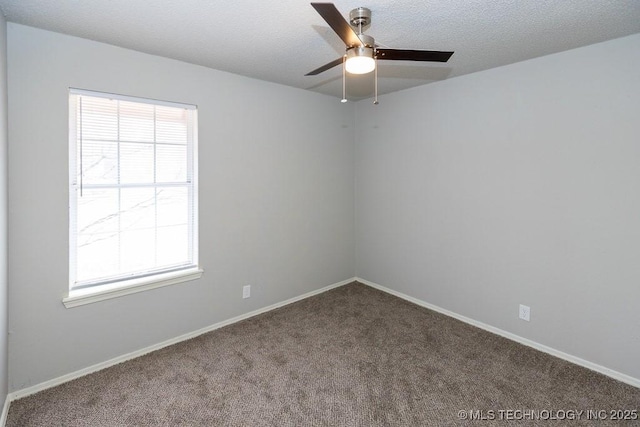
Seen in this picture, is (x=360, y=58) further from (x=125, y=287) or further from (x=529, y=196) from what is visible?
(x=125, y=287)

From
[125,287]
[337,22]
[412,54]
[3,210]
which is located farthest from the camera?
[125,287]

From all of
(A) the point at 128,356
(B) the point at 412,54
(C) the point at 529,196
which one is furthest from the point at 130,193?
(C) the point at 529,196

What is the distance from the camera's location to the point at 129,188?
2662mm

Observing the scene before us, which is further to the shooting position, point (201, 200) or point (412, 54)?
point (201, 200)

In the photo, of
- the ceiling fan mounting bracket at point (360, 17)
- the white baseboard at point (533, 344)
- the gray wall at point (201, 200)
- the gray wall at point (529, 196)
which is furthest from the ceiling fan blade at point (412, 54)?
the white baseboard at point (533, 344)

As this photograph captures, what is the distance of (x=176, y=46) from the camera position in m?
2.49

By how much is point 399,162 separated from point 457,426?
2.65 meters

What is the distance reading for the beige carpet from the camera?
2059 millimetres

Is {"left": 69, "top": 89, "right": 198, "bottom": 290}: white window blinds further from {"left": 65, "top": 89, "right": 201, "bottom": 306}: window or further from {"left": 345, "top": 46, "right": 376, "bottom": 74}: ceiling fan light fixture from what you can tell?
{"left": 345, "top": 46, "right": 376, "bottom": 74}: ceiling fan light fixture

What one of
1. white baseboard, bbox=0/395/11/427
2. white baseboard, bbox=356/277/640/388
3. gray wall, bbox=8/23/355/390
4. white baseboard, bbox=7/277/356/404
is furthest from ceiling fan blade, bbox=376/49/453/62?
white baseboard, bbox=0/395/11/427

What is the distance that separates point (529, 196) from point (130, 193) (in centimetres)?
329

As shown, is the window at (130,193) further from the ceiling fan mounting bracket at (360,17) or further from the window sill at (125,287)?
the ceiling fan mounting bracket at (360,17)

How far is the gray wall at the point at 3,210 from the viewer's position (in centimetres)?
195

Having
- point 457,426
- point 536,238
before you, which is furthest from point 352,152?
point 457,426
